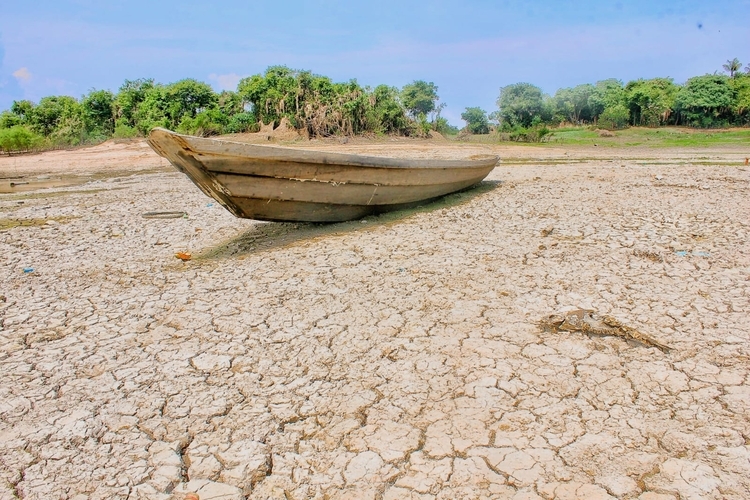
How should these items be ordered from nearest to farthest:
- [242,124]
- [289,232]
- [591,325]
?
[591,325]
[289,232]
[242,124]

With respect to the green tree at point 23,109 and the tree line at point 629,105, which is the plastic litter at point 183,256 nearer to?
the tree line at point 629,105

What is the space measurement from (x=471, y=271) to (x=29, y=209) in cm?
756

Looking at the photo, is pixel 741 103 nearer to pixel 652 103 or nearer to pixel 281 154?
pixel 652 103

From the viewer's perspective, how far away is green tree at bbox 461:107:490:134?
118 ft

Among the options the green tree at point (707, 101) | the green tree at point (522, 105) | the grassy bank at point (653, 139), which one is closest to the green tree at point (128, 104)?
the grassy bank at point (653, 139)

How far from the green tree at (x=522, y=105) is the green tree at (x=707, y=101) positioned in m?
9.74

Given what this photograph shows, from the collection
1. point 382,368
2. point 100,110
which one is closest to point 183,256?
point 382,368

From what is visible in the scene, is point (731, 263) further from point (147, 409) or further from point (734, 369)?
point (147, 409)

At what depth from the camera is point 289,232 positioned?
19.3ft

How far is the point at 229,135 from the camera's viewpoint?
79.9 ft

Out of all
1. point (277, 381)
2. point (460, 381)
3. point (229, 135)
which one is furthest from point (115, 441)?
point (229, 135)

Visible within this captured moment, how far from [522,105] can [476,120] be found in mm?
4281

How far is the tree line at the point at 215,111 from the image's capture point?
949 inches

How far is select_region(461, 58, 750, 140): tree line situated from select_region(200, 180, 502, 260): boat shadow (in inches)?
990
